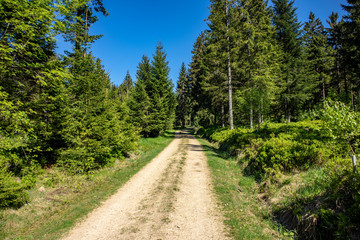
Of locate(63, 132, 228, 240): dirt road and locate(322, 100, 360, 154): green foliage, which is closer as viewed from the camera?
locate(322, 100, 360, 154): green foliage

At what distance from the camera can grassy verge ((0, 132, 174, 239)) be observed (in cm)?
459

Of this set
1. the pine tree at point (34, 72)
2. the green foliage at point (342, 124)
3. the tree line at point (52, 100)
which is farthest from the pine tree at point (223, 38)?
the pine tree at point (34, 72)

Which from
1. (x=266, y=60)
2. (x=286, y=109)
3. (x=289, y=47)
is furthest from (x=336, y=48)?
(x=266, y=60)

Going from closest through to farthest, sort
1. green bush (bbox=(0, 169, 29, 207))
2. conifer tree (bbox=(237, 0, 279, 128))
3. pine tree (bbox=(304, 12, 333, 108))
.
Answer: green bush (bbox=(0, 169, 29, 207))
conifer tree (bbox=(237, 0, 279, 128))
pine tree (bbox=(304, 12, 333, 108))

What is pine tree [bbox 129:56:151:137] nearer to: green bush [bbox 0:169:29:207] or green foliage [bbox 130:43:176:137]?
green foliage [bbox 130:43:176:137]

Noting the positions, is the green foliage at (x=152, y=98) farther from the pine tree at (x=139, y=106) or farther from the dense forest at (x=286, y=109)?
the dense forest at (x=286, y=109)

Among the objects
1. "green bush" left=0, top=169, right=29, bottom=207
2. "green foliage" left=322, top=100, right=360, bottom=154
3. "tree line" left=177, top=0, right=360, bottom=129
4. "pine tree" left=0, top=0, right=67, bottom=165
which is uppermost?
"tree line" left=177, top=0, right=360, bottom=129

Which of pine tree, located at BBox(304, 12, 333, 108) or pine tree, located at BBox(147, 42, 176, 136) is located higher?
pine tree, located at BBox(304, 12, 333, 108)

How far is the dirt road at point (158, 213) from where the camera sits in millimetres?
4410

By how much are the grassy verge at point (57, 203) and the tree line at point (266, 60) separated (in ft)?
42.6

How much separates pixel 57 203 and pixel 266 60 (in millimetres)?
24237

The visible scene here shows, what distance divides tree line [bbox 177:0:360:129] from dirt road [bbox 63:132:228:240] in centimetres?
1068

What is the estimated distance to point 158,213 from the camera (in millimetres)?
5336

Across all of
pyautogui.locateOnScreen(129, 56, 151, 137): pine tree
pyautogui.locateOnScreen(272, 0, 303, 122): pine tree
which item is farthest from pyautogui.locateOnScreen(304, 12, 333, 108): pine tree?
pyautogui.locateOnScreen(129, 56, 151, 137): pine tree
